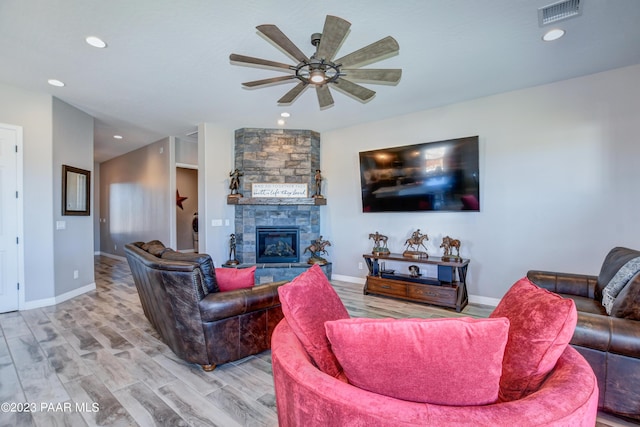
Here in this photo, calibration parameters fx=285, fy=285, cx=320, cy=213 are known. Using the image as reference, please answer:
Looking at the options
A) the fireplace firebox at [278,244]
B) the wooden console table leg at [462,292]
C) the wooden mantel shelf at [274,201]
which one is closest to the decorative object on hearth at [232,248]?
the fireplace firebox at [278,244]

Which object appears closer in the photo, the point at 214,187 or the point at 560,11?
the point at 560,11

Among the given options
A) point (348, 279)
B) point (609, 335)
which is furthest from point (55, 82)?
point (609, 335)

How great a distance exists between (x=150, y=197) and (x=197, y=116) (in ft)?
9.89

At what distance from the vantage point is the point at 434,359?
0.88 meters

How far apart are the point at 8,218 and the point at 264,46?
389 cm

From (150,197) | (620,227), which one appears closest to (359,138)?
(620,227)

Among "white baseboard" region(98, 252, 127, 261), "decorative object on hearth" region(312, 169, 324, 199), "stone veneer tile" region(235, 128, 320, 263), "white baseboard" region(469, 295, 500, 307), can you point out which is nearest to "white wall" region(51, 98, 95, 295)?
"stone veneer tile" region(235, 128, 320, 263)

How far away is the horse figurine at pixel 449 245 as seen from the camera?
12.9 feet

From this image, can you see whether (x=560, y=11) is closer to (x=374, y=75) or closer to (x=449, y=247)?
(x=374, y=75)

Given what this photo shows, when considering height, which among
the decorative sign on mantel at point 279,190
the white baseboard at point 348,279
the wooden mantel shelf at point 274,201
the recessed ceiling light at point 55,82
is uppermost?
the recessed ceiling light at point 55,82

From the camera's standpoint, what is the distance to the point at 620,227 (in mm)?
3162

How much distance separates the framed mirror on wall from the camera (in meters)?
4.16

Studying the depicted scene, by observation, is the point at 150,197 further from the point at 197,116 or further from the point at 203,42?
the point at 203,42

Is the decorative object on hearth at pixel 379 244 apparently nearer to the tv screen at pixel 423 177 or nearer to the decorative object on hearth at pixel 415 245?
the decorative object on hearth at pixel 415 245
